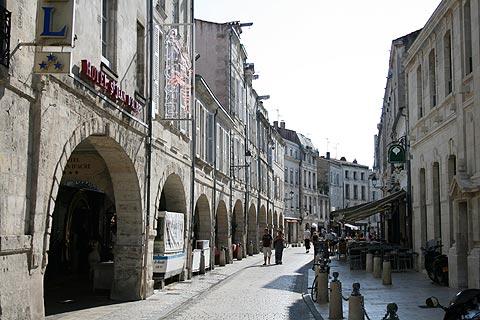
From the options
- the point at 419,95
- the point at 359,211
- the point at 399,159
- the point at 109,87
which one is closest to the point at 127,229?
the point at 109,87

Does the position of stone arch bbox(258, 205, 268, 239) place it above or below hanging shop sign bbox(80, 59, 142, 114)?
below

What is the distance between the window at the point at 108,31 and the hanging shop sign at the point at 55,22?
4.12 metres

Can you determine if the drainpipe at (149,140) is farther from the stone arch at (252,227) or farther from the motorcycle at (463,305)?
the stone arch at (252,227)

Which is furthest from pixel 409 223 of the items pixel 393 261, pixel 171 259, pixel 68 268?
pixel 68 268

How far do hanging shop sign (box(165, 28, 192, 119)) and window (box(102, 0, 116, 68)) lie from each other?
380 centimetres

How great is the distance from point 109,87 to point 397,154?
15264 mm

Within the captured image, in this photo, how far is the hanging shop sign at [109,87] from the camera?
38.0ft

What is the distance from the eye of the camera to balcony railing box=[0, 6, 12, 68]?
8.39m

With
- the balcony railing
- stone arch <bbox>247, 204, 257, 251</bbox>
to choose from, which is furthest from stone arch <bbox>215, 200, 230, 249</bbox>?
the balcony railing

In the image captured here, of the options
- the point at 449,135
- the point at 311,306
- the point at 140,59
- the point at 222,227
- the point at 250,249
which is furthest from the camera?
the point at 250,249

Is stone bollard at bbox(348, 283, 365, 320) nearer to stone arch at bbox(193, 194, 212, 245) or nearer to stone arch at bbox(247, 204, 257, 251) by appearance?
stone arch at bbox(193, 194, 212, 245)

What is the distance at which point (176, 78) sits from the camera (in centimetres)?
1814

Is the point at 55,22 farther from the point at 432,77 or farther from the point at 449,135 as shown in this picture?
the point at 432,77

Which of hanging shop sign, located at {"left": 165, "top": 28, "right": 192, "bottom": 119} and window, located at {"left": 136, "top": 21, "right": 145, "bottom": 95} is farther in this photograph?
hanging shop sign, located at {"left": 165, "top": 28, "right": 192, "bottom": 119}
